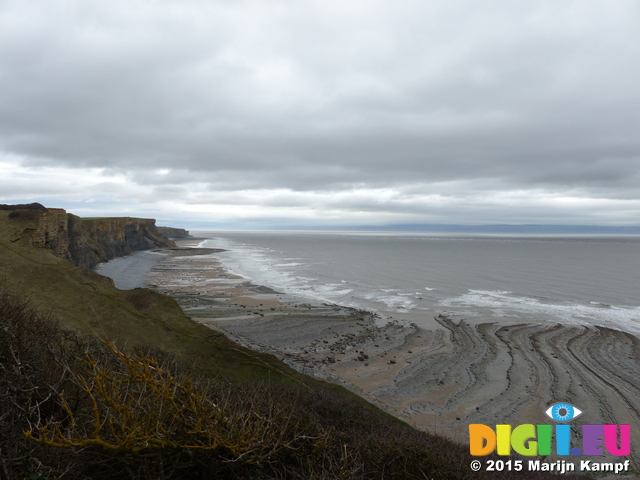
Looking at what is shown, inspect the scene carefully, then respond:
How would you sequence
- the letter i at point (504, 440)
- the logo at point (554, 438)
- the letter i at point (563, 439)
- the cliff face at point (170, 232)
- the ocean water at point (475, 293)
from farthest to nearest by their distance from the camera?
the cliff face at point (170, 232), the ocean water at point (475, 293), the letter i at point (563, 439), the logo at point (554, 438), the letter i at point (504, 440)

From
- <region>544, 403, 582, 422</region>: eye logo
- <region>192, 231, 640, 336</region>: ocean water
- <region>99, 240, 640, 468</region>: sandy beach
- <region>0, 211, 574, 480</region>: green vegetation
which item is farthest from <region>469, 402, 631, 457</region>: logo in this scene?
<region>192, 231, 640, 336</region>: ocean water

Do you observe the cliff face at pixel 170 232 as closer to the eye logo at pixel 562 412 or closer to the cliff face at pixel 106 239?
the cliff face at pixel 106 239

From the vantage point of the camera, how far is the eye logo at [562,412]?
13.0 meters

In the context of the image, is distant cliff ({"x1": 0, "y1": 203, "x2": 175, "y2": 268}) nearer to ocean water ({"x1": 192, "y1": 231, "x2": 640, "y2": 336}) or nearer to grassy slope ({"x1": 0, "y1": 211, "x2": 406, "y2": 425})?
grassy slope ({"x1": 0, "y1": 211, "x2": 406, "y2": 425})

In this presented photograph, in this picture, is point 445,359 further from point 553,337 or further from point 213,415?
point 213,415

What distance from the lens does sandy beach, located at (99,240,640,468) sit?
13328 millimetres

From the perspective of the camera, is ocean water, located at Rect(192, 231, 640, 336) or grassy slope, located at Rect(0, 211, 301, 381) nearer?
grassy slope, located at Rect(0, 211, 301, 381)

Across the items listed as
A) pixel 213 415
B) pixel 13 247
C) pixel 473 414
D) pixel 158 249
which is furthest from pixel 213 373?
pixel 158 249

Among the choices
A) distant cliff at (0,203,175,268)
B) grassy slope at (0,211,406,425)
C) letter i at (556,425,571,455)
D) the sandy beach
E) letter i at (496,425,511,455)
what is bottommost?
letter i at (556,425,571,455)

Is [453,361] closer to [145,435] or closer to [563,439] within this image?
[563,439]

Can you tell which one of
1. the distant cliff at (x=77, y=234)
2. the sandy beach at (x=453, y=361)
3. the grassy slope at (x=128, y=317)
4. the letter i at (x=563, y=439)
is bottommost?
the letter i at (x=563, y=439)

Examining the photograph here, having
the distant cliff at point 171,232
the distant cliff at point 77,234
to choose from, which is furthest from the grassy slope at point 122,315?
the distant cliff at point 171,232

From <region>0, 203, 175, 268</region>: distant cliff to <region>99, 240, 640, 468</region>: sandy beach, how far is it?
13.3 metres

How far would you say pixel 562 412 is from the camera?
13336 millimetres
